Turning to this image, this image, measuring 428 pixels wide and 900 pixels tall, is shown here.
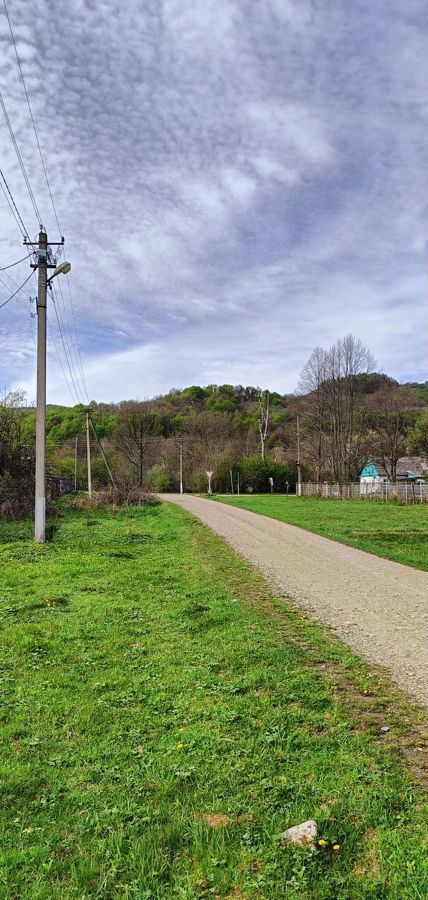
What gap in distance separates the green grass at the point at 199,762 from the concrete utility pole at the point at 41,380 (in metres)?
7.72

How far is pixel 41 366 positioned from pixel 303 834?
13763 mm

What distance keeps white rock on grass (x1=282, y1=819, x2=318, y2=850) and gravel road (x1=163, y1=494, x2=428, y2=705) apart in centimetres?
195

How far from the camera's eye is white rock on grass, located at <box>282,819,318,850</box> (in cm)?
252

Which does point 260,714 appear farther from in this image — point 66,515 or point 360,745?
point 66,515

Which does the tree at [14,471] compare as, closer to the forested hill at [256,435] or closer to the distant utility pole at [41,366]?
the distant utility pole at [41,366]

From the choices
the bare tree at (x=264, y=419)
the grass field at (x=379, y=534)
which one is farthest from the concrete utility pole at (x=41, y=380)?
the bare tree at (x=264, y=419)

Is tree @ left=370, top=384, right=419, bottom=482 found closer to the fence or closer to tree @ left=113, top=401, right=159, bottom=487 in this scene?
the fence

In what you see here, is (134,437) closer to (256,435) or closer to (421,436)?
(256,435)

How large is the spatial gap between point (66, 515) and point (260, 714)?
829 inches

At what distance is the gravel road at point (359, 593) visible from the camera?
528 cm

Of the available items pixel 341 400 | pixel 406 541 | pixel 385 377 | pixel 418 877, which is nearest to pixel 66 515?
pixel 406 541

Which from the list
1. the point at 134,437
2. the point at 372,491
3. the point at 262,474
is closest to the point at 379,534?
the point at 372,491

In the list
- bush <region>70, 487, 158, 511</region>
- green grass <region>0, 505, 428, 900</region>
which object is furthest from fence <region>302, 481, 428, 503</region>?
green grass <region>0, 505, 428, 900</region>

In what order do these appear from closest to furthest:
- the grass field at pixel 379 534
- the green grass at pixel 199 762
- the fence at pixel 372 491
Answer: the green grass at pixel 199 762 < the grass field at pixel 379 534 < the fence at pixel 372 491
